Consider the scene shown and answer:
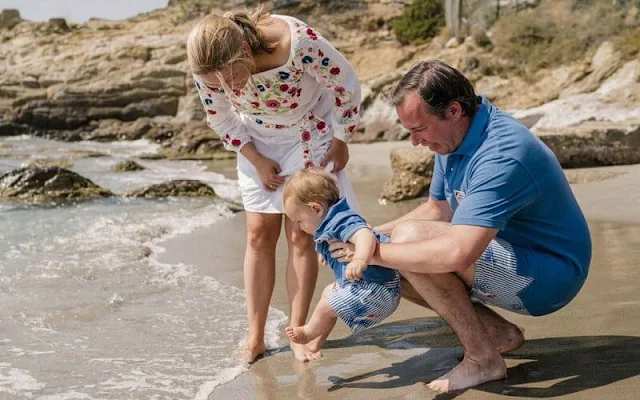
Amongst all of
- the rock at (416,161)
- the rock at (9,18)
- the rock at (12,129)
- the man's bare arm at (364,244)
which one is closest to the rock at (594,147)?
the rock at (416,161)

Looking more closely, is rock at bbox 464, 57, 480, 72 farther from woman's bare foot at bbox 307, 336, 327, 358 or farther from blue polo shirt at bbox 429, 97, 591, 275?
blue polo shirt at bbox 429, 97, 591, 275

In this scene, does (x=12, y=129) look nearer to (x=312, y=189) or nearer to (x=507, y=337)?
(x=312, y=189)

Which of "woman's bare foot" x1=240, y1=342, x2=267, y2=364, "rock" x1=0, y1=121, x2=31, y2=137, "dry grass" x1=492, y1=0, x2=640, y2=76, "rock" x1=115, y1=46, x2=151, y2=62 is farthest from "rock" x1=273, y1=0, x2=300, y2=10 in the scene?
"woman's bare foot" x1=240, y1=342, x2=267, y2=364

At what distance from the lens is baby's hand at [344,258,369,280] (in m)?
3.30

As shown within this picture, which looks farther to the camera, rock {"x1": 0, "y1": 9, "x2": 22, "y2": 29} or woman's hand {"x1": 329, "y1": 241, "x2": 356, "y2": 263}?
rock {"x1": 0, "y1": 9, "x2": 22, "y2": 29}

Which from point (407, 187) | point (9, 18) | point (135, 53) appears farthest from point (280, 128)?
point (9, 18)

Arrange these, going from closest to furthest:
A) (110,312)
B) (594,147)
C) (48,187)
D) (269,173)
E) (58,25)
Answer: (269,173) → (110,312) → (594,147) → (48,187) → (58,25)

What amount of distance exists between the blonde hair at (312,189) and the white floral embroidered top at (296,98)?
0.61 m

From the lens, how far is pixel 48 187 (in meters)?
11.7

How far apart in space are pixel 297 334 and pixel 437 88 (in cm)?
113

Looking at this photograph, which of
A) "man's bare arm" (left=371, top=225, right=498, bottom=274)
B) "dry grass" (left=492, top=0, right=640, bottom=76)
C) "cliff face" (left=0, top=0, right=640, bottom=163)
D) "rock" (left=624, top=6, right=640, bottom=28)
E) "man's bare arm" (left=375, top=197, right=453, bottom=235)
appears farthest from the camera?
"dry grass" (left=492, top=0, right=640, bottom=76)

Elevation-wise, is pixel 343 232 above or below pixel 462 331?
above

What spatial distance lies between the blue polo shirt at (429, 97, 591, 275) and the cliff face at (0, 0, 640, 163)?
1377cm

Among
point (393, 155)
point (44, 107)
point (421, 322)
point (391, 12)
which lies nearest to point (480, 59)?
point (391, 12)
